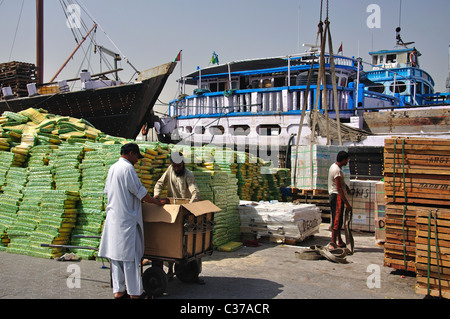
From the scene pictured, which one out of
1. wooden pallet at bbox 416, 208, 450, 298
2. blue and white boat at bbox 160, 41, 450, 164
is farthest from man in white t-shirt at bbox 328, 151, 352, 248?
blue and white boat at bbox 160, 41, 450, 164

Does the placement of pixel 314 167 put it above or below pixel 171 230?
above

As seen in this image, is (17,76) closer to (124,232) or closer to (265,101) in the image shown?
(265,101)

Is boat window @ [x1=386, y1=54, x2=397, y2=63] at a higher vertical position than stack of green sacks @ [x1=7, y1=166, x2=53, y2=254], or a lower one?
higher

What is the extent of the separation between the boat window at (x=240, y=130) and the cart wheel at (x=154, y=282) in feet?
52.5

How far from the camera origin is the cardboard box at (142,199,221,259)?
18.1ft

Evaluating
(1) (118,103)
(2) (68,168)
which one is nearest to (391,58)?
(1) (118,103)

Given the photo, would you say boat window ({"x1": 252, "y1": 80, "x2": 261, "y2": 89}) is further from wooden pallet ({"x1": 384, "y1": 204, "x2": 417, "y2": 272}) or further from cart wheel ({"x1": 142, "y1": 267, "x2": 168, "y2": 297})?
cart wheel ({"x1": 142, "y1": 267, "x2": 168, "y2": 297})

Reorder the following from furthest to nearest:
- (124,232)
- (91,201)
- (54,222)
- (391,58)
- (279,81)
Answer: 1. (391,58)
2. (279,81)
3. (91,201)
4. (54,222)
5. (124,232)

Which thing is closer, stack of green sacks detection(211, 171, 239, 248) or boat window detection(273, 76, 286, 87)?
stack of green sacks detection(211, 171, 239, 248)

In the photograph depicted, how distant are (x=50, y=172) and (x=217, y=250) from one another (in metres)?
4.08

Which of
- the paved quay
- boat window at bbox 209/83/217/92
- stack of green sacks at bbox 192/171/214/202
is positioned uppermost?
boat window at bbox 209/83/217/92

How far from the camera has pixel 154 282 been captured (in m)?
5.60

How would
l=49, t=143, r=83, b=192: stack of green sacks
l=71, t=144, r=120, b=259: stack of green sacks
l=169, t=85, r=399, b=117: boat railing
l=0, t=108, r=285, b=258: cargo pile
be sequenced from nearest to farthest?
l=71, t=144, r=120, b=259: stack of green sacks, l=0, t=108, r=285, b=258: cargo pile, l=49, t=143, r=83, b=192: stack of green sacks, l=169, t=85, r=399, b=117: boat railing

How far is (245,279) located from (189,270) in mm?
973
